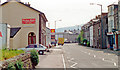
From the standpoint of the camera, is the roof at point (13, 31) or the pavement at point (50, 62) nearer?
the pavement at point (50, 62)

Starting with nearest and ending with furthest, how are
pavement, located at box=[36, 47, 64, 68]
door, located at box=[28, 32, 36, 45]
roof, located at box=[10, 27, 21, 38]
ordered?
1. pavement, located at box=[36, 47, 64, 68]
2. roof, located at box=[10, 27, 21, 38]
3. door, located at box=[28, 32, 36, 45]

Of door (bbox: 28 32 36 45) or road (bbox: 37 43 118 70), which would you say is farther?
door (bbox: 28 32 36 45)

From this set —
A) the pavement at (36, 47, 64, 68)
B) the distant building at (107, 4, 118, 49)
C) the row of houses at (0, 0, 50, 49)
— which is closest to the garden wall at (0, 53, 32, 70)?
the pavement at (36, 47, 64, 68)

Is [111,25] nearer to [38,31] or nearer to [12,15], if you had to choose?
[38,31]

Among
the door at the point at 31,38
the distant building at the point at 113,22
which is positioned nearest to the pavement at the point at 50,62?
the door at the point at 31,38

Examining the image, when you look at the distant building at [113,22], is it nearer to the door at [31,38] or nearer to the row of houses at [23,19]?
the row of houses at [23,19]

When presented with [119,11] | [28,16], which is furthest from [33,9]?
[119,11]

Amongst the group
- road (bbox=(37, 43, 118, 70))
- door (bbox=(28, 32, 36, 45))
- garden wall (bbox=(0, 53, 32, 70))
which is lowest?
road (bbox=(37, 43, 118, 70))

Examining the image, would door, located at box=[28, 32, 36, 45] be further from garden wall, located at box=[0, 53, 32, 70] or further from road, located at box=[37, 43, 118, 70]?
garden wall, located at box=[0, 53, 32, 70]

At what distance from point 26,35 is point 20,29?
1.73m

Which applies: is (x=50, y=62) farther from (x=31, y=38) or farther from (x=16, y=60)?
(x=31, y=38)

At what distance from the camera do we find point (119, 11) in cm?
3897

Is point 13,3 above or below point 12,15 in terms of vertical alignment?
above

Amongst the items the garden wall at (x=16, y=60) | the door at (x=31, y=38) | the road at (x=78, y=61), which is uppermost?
the door at (x=31, y=38)
